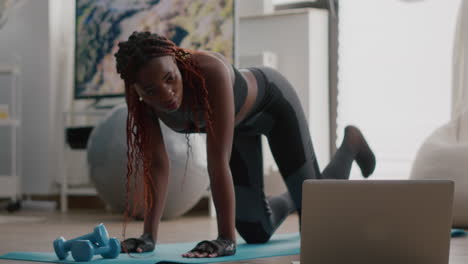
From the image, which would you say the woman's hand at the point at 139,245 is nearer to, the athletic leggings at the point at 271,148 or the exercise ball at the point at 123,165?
the athletic leggings at the point at 271,148

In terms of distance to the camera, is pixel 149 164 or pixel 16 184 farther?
pixel 16 184

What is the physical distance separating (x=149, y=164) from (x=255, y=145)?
1.67ft

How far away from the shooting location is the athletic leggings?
2.53m

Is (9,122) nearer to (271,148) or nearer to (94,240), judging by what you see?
(271,148)

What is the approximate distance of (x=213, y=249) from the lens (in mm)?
2148

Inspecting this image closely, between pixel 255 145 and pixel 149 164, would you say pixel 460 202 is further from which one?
pixel 149 164

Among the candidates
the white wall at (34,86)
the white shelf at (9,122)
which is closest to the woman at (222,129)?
the white shelf at (9,122)

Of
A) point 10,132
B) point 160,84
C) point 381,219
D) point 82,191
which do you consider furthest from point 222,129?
point 10,132

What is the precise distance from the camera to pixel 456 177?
11.6 ft

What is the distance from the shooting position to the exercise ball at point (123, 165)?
4.01m

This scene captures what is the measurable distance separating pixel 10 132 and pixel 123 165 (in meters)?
2.02

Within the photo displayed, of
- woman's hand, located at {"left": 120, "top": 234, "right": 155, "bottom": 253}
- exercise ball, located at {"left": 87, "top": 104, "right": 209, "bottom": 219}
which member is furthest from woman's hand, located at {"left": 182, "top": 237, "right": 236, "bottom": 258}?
exercise ball, located at {"left": 87, "top": 104, "right": 209, "bottom": 219}

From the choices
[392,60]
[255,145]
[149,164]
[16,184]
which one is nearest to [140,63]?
[149,164]

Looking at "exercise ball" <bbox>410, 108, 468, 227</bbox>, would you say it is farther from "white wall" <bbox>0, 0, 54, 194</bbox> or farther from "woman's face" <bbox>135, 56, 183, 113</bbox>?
"white wall" <bbox>0, 0, 54, 194</bbox>
